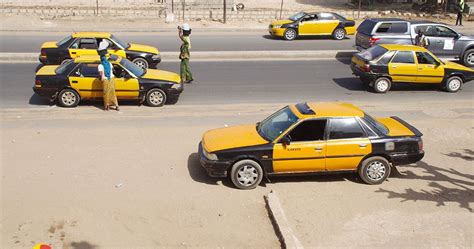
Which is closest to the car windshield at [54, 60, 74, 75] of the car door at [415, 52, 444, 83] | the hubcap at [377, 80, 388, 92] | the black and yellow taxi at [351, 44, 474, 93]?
the black and yellow taxi at [351, 44, 474, 93]

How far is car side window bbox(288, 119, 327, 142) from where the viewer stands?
9.30 metres

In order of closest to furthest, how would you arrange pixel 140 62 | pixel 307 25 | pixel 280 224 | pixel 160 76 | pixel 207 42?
1. pixel 280 224
2. pixel 160 76
3. pixel 140 62
4. pixel 207 42
5. pixel 307 25

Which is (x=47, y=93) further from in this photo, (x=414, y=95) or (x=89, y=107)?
(x=414, y=95)

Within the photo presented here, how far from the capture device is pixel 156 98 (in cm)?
1447

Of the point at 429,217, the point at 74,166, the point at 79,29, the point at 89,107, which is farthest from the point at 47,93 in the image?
the point at 79,29

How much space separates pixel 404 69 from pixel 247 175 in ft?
29.5

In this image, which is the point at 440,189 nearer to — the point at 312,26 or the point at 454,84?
the point at 454,84

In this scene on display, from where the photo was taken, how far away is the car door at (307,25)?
85.5 ft

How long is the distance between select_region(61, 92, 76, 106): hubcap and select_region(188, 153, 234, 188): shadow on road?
485 cm

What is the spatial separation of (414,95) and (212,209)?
1022cm

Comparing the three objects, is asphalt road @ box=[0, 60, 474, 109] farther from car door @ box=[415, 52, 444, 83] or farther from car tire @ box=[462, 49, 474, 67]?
car tire @ box=[462, 49, 474, 67]

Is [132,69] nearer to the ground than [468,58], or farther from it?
farther from it

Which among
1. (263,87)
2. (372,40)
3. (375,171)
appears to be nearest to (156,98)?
(263,87)

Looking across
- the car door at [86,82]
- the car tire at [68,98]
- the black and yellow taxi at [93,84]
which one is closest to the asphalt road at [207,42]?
the black and yellow taxi at [93,84]
